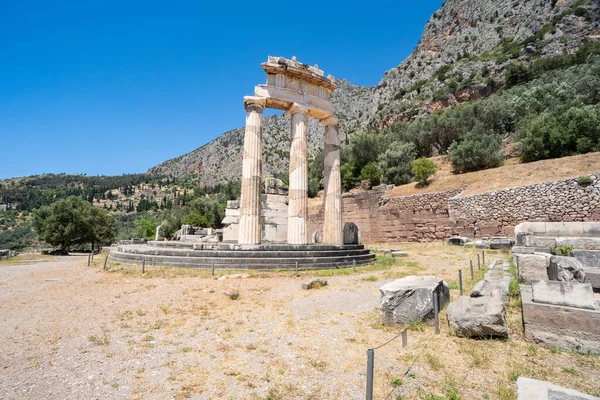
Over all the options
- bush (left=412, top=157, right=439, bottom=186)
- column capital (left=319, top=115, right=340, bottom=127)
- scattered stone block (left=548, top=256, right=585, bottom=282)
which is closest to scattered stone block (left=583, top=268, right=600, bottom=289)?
scattered stone block (left=548, top=256, right=585, bottom=282)

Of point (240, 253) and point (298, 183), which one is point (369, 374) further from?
point (298, 183)

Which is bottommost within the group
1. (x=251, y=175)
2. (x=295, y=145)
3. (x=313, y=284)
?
(x=313, y=284)

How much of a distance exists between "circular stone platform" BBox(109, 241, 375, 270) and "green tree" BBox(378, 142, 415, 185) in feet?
83.5

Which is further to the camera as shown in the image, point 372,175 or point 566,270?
point 372,175

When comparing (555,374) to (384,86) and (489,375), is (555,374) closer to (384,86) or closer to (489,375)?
(489,375)

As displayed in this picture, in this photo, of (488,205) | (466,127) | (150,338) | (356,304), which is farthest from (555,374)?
(466,127)

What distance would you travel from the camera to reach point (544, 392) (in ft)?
7.79

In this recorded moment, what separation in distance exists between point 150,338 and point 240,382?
2327 mm

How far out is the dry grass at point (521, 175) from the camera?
1950 centimetres

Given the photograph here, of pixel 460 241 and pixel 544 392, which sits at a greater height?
pixel 460 241

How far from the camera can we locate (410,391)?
11.1 ft

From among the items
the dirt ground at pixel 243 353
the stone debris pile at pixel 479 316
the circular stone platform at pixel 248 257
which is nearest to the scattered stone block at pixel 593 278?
the dirt ground at pixel 243 353

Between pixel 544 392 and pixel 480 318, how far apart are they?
2.43m

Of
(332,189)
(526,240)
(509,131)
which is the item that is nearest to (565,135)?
(526,240)
